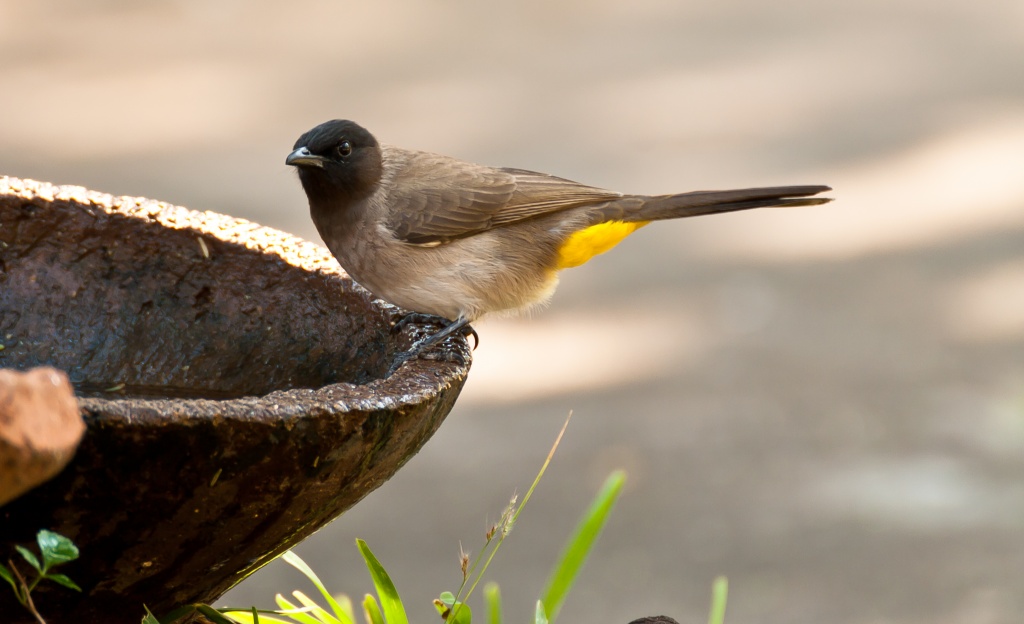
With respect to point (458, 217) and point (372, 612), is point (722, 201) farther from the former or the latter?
point (372, 612)

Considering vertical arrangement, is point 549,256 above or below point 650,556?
above

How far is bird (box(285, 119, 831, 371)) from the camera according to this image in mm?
3516

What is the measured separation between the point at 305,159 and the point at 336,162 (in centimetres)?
Result: 10

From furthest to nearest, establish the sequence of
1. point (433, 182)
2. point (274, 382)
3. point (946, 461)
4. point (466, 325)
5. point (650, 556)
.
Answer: point (946, 461)
point (650, 556)
point (433, 182)
point (466, 325)
point (274, 382)

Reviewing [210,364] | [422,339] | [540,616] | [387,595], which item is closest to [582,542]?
[540,616]

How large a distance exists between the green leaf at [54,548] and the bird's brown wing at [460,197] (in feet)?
6.41

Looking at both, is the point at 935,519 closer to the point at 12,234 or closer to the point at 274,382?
the point at 274,382

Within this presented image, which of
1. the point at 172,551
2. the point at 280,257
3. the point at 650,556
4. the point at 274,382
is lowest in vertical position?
the point at 650,556

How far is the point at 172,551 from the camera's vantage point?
197cm

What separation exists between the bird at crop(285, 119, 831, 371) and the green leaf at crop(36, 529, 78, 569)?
166cm

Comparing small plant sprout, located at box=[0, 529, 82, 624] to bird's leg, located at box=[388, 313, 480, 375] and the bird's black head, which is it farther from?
the bird's black head

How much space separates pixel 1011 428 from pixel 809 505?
126cm

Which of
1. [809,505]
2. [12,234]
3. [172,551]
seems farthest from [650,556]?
[172,551]

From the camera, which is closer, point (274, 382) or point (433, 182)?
point (274, 382)
